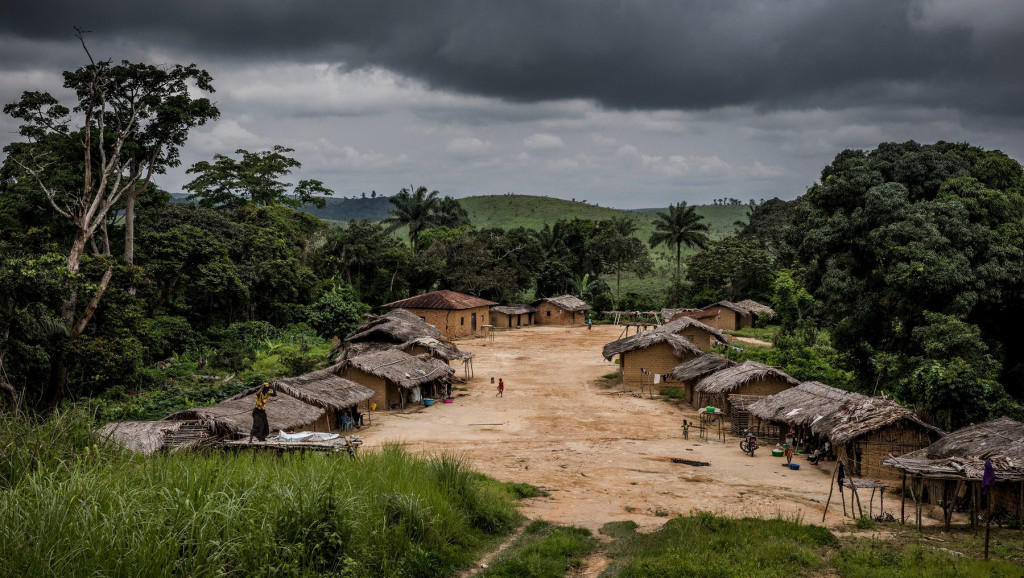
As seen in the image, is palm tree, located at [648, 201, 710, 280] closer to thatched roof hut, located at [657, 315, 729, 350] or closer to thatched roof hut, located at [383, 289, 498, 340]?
thatched roof hut, located at [383, 289, 498, 340]

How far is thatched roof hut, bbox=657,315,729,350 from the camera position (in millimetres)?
39438

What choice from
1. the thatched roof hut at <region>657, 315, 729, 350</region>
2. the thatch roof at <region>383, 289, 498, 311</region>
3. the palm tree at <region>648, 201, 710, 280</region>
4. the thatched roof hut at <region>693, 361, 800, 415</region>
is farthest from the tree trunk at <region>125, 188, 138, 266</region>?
the palm tree at <region>648, 201, 710, 280</region>

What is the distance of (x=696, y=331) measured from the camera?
41688 mm

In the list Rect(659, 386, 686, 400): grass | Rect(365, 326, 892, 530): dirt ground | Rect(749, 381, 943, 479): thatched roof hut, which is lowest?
Rect(365, 326, 892, 530): dirt ground

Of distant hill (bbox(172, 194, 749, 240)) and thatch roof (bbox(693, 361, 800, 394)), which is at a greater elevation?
distant hill (bbox(172, 194, 749, 240))

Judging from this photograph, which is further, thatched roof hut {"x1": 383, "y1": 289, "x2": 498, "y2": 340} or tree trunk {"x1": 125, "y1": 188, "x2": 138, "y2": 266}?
thatched roof hut {"x1": 383, "y1": 289, "x2": 498, "y2": 340}

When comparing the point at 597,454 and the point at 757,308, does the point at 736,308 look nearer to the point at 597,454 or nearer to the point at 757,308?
the point at 757,308

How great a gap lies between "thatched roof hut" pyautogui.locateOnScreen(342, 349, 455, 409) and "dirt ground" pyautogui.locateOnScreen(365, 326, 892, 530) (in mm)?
1074

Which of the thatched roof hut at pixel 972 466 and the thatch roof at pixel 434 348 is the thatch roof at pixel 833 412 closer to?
the thatched roof hut at pixel 972 466

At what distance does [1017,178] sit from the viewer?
22094 millimetres

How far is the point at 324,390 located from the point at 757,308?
4083cm

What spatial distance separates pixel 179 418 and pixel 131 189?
17077 mm

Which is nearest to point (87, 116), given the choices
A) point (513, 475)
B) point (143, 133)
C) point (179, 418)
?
point (143, 133)

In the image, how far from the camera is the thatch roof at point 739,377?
948 inches
